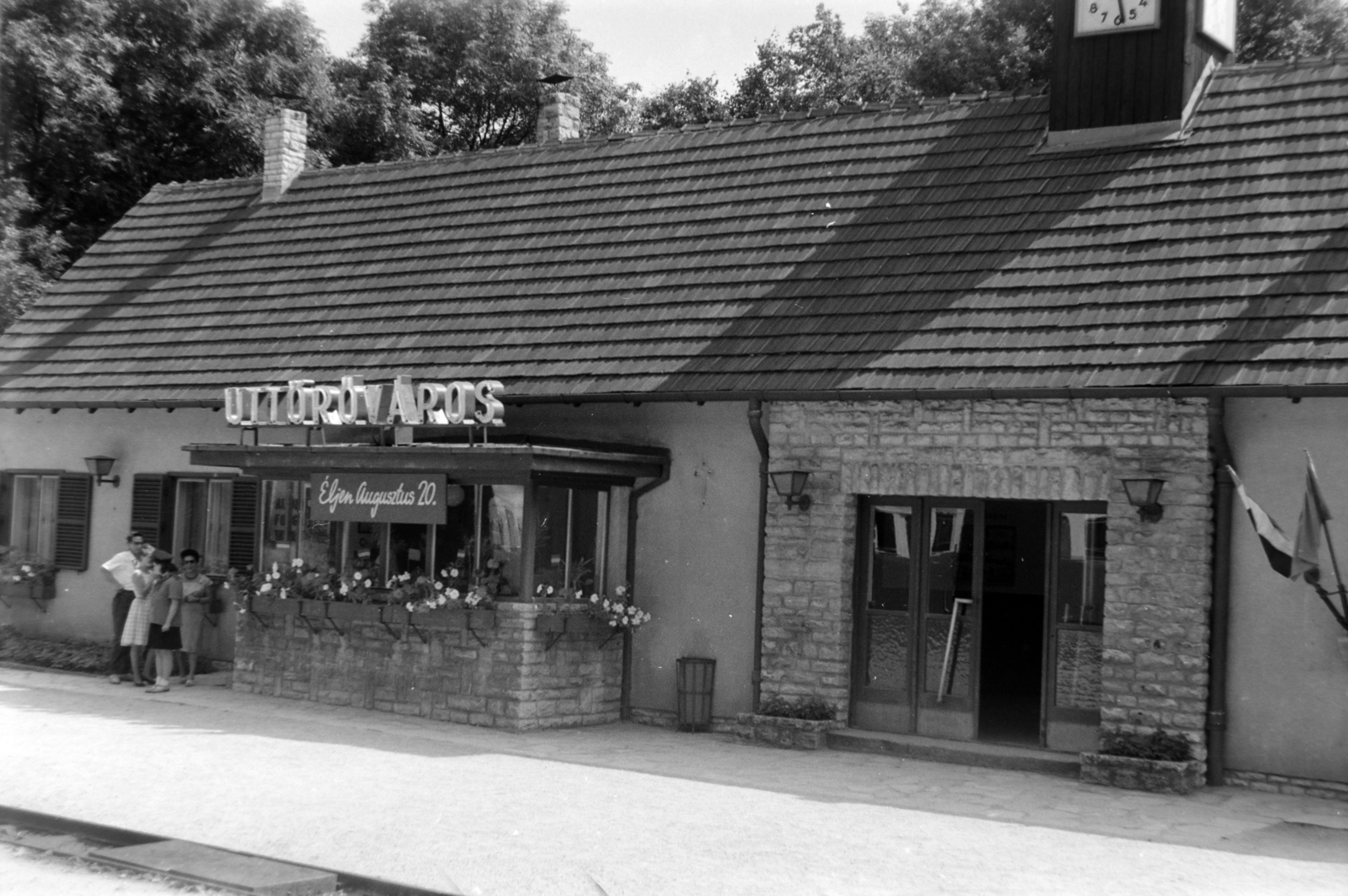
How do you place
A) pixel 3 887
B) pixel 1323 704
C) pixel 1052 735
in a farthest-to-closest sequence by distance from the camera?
1. pixel 1052 735
2. pixel 1323 704
3. pixel 3 887

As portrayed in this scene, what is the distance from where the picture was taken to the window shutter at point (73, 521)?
1898 cm

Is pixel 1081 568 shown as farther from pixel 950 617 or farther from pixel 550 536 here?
pixel 550 536

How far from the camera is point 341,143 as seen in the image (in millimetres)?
32375

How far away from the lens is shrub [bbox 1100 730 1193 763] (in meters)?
11.9

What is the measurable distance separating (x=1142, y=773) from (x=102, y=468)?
41.9ft

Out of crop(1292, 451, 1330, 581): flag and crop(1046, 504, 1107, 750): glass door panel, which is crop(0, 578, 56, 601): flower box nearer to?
crop(1046, 504, 1107, 750): glass door panel

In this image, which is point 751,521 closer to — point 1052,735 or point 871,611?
point 871,611

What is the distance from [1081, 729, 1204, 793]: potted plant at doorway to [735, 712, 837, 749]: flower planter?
230 centimetres

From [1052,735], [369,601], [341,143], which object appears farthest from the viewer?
[341,143]

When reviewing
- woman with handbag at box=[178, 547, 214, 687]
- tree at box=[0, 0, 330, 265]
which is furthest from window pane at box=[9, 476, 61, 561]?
tree at box=[0, 0, 330, 265]

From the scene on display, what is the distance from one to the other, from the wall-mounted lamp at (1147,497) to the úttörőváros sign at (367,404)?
5531 millimetres

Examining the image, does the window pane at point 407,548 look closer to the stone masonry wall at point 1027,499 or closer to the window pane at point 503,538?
the window pane at point 503,538

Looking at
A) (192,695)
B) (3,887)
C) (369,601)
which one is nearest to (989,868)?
(3,887)

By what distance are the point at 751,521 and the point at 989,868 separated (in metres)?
5.77
